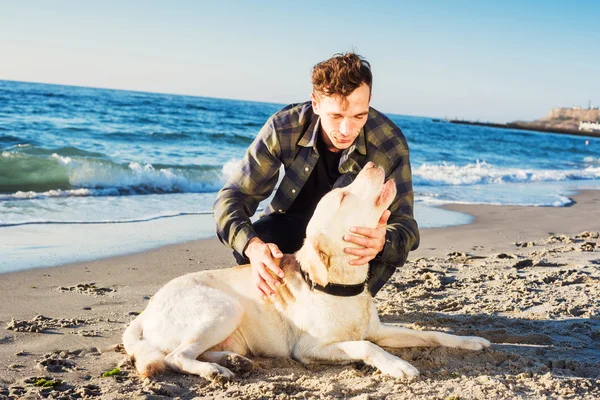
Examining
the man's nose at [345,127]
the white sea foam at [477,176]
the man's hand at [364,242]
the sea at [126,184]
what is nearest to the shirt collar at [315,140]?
the man's nose at [345,127]

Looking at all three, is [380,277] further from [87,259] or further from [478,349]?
[87,259]

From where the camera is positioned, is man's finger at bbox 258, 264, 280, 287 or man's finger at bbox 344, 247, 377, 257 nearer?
man's finger at bbox 344, 247, 377, 257

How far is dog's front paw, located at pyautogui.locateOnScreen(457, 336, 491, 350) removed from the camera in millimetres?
3973

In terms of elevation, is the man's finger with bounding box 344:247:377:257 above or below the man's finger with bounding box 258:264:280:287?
above

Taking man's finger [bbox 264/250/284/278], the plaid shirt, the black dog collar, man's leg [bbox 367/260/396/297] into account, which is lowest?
man's leg [bbox 367/260/396/297]

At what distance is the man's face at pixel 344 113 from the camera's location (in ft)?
13.1

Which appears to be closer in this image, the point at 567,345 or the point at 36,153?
the point at 567,345

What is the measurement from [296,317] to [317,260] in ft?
1.55

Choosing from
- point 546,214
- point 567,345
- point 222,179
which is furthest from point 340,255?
point 222,179

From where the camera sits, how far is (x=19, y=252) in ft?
20.7

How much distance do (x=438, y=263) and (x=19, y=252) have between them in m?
4.31

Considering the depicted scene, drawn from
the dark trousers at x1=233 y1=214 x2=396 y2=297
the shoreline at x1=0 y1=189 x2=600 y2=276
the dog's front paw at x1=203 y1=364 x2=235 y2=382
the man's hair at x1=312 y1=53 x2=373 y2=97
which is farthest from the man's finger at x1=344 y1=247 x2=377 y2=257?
the shoreline at x1=0 y1=189 x2=600 y2=276

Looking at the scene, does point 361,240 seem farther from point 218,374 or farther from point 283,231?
point 283,231

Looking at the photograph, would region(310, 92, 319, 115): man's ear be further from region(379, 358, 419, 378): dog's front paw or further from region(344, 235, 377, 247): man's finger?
region(379, 358, 419, 378): dog's front paw
